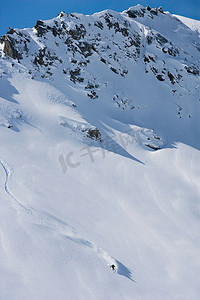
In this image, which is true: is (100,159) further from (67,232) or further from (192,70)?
(192,70)

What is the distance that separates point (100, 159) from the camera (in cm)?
1490

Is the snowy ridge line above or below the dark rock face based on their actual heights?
below

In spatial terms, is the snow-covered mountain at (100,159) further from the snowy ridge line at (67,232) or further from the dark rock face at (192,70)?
the dark rock face at (192,70)

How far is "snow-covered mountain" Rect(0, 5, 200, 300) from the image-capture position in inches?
241

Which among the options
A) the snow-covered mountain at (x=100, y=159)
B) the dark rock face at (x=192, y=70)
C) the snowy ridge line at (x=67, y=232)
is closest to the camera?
the snow-covered mountain at (x=100, y=159)

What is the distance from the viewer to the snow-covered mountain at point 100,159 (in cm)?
612

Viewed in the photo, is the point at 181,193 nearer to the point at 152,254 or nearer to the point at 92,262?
the point at 152,254

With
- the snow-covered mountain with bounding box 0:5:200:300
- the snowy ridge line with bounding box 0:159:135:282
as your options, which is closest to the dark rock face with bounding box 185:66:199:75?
the snow-covered mountain with bounding box 0:5:200:300

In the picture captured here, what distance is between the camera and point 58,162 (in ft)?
43.3

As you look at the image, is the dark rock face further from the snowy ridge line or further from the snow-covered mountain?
the snowy ridge line

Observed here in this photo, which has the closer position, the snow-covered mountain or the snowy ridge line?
the snow-covered mountain

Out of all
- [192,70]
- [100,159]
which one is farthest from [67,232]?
[192,70]

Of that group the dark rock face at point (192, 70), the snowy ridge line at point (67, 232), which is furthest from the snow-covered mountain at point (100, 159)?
the dark rock face at point (192, 70)

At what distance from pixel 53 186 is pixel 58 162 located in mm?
2884
